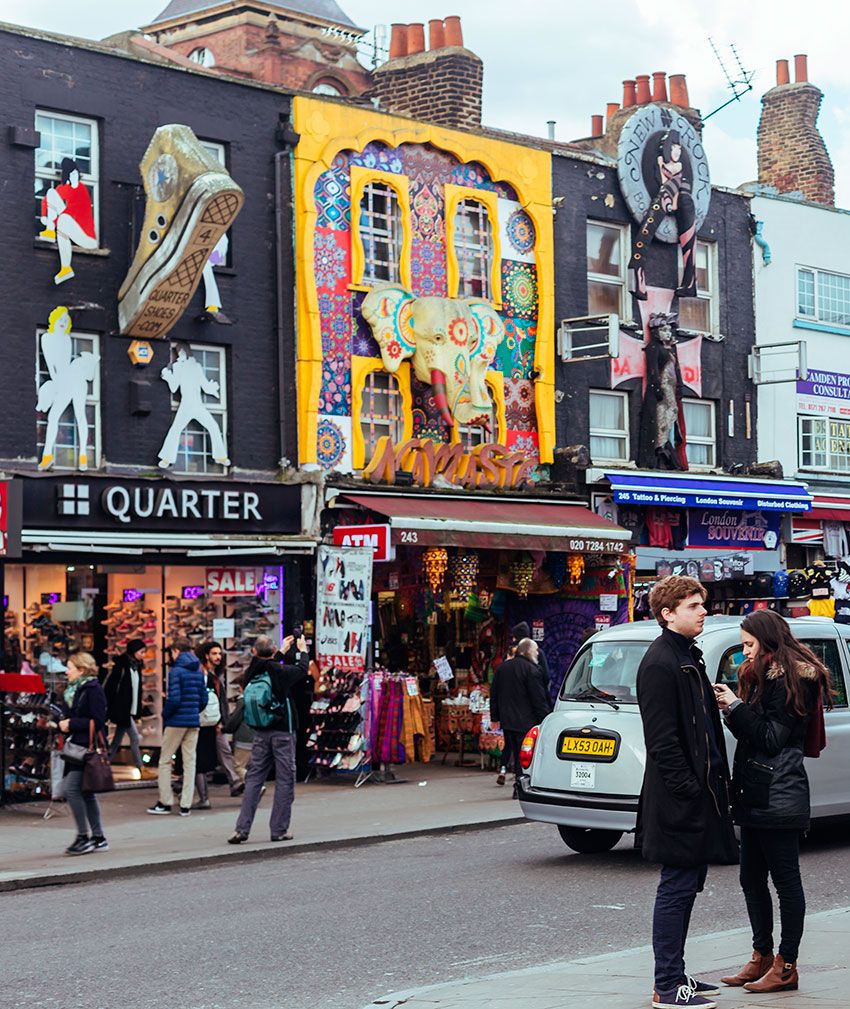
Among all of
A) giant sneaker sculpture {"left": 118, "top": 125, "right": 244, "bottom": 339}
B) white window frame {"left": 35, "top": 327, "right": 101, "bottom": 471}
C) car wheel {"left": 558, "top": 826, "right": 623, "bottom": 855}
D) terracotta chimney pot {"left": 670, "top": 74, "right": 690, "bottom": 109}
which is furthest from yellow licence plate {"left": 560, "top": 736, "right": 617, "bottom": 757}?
terracotta chimney pot {"left": 670, "top": 74, "right": 690, "bottom": 109}

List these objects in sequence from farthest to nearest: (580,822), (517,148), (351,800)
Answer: (517,148)
(351,800)
(580,822)

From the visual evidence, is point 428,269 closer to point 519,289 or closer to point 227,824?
point 519,289

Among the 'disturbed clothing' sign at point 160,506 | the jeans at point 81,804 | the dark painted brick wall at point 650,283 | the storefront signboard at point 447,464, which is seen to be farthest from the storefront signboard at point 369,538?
the jeans at point 81,804

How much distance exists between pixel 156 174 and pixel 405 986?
45.3ft

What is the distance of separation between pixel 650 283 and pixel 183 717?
43.0 ft

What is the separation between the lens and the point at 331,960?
9.79 metres

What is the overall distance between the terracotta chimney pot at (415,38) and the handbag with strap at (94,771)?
15.4 m

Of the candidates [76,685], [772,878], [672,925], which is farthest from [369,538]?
[672,925]

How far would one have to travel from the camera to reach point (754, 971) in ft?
27.1

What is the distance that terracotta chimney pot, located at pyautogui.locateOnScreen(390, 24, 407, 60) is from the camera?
88.7 ft

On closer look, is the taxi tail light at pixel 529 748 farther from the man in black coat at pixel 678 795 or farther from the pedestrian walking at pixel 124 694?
the pedestrian walking at pixel 124 694

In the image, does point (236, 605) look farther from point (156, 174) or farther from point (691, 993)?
point (691, 993)

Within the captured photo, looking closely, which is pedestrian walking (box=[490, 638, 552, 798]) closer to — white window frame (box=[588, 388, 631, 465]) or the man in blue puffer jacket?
the man in blue puffer jacket

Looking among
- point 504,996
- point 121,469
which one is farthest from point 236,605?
point 504,996
